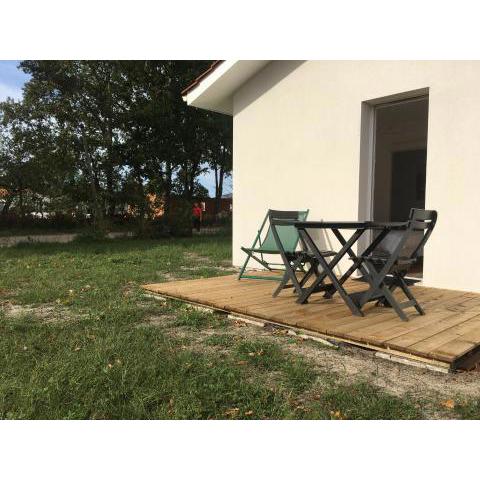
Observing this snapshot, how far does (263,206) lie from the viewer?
701 cm

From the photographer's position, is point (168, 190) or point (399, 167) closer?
point (399, 167)

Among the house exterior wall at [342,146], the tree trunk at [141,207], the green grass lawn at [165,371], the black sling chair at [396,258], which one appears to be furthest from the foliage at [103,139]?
the black sling chair at [396,258]

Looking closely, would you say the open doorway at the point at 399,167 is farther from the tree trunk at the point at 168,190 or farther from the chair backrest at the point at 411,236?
the tree trunk at the point at 168,190

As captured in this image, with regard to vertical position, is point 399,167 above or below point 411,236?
above

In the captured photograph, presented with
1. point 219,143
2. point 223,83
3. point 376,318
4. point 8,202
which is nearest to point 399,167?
point 223,83

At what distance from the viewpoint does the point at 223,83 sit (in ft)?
22.9

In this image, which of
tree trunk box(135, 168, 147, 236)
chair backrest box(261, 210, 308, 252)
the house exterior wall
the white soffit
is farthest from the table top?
tree trunk box(135, 168, 147, 236)

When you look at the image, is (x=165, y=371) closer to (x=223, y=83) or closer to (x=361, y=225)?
(x=361, y=225)

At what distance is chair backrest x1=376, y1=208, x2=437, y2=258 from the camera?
329cm

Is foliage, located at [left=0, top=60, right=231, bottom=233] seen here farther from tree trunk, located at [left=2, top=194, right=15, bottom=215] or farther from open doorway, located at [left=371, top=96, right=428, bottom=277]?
open doorway, located at [left=371, top=96, right=428, bottom=277]

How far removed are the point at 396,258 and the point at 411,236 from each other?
289 mm

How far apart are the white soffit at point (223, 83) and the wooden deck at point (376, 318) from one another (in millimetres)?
3423
